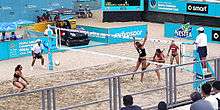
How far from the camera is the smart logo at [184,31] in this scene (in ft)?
114

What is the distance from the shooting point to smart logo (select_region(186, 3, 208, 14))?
38500mm

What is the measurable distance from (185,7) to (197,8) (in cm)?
126

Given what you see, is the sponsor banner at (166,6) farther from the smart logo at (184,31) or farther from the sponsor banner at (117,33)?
the sponsor banner at (117,33)

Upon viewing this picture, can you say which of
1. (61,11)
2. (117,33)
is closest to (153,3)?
(61,11)

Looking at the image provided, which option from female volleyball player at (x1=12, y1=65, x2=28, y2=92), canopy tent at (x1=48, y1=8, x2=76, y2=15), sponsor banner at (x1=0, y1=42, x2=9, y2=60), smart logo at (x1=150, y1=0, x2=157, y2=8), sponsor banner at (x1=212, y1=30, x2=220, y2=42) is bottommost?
female volleyball player at (x1=12, y1=65, x2=28, y2=92)

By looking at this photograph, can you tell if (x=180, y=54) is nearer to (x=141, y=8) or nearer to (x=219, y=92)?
(x=219, y=92)

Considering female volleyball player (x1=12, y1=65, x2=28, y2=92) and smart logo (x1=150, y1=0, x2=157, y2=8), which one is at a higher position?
smart logo (x1=150, y1=0, x2=157, y2=8)

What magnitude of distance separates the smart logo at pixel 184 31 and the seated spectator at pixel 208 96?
81.2 ft

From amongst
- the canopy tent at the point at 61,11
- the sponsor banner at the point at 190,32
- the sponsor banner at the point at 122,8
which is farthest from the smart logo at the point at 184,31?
the canopy tent at the point at 61,11

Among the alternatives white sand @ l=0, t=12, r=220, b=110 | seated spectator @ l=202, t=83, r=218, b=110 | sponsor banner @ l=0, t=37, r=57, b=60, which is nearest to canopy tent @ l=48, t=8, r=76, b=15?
white sand @ l=0, t=12, r=220, b=110

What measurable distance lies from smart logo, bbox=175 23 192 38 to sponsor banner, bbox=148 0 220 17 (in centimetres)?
393

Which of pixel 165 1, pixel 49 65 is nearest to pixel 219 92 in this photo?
pixel 49 65

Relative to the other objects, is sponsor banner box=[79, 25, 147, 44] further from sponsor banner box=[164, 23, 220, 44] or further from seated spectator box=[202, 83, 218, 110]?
seated spectator box=[202, 83, 218, 110]

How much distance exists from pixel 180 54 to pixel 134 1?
59.1ft
